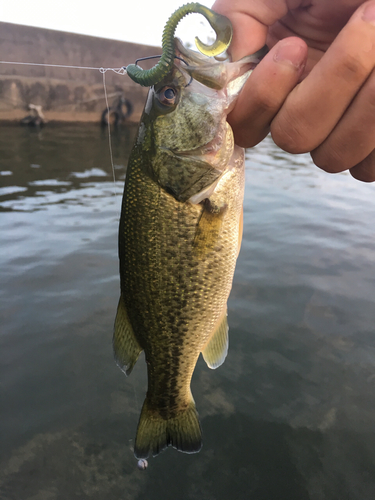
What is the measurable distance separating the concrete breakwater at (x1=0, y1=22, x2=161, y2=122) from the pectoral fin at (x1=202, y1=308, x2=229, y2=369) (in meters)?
15.5

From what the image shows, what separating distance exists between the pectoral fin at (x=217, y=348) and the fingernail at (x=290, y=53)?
1.39 m

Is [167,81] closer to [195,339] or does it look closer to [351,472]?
[195,339]

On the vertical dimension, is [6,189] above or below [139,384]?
above

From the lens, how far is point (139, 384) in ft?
11.3

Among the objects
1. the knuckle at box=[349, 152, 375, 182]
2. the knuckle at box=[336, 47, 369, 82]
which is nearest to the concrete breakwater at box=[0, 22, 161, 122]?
the knuckle at box=[349, 152, 375, 182]

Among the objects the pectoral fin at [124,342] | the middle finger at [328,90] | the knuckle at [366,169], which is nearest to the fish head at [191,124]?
the middle finger at [328,90]

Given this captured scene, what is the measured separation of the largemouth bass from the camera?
1.66 metres

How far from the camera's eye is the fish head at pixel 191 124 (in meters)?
1.60

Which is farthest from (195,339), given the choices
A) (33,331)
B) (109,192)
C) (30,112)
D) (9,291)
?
(30,112)

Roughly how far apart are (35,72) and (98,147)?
18.3 feet

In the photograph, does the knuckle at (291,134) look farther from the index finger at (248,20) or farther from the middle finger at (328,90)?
the index finger at (248,20)

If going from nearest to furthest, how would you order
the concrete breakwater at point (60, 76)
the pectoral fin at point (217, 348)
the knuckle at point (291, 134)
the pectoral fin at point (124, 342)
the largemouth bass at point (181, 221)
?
the knuckle at point (291, 134) < the largemouth bass at point (181, 221) < the pectoral fin at point (124, 342) < the pectoral fin at point (217, 348) < the concrete breakwater at point (60, 76)

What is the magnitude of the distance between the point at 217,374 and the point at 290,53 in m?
3.00

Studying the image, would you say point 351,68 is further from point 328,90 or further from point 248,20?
point 248,20
